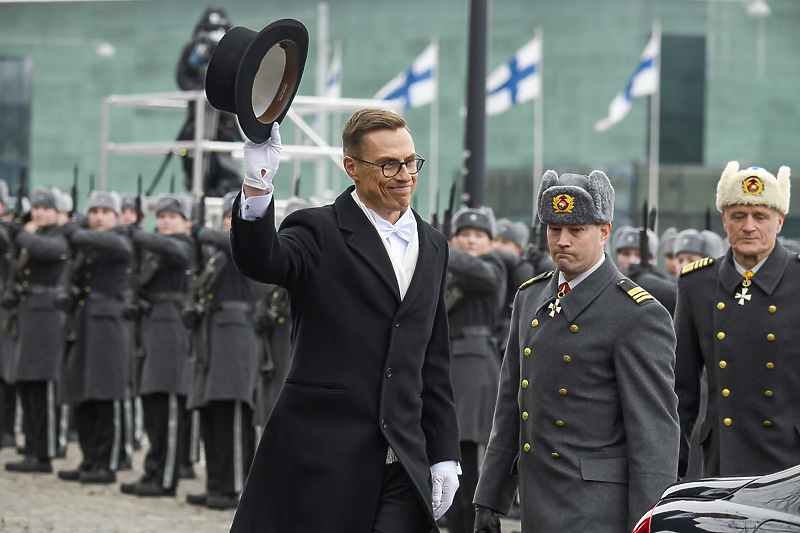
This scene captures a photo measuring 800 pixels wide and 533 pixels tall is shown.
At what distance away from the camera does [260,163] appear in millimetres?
3943

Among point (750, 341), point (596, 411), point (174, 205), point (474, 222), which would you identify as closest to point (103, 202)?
point (174, 205)

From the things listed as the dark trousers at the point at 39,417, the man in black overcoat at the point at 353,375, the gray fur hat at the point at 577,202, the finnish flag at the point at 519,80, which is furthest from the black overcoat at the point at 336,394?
the finnish flag at the point at 519,80

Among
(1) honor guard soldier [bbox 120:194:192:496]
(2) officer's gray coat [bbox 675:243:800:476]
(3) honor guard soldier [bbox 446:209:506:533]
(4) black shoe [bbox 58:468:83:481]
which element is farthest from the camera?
(4) black shoe [bbox 58:468:83:481]

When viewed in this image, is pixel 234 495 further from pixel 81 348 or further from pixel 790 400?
pixel 790 400

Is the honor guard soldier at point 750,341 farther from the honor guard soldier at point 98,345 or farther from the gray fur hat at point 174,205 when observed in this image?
the honor guard soldier at point 98,345

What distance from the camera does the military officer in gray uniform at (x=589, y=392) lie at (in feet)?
14.6

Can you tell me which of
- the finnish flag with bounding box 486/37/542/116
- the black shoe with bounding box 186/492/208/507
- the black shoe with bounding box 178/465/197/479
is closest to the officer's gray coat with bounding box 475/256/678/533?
the black shoe with bounding box 186/492/208/507

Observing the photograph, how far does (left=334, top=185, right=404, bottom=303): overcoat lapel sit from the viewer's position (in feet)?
14.4

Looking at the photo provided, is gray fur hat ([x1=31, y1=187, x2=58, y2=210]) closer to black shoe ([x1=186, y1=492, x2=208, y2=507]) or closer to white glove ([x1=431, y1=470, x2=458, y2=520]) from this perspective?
black shoe ([x1=186, y1=492, x2=208, y2=507])

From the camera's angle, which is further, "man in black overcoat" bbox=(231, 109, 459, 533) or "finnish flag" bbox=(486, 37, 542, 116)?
"finnish flag" bbox=(486, 37, 542, 116)

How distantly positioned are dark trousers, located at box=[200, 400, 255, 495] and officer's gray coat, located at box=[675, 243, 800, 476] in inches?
210

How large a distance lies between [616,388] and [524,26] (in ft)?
98.9

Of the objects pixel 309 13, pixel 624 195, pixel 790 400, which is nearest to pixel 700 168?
pixel 624 195

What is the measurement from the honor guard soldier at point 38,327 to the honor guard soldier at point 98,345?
379 millimetres
